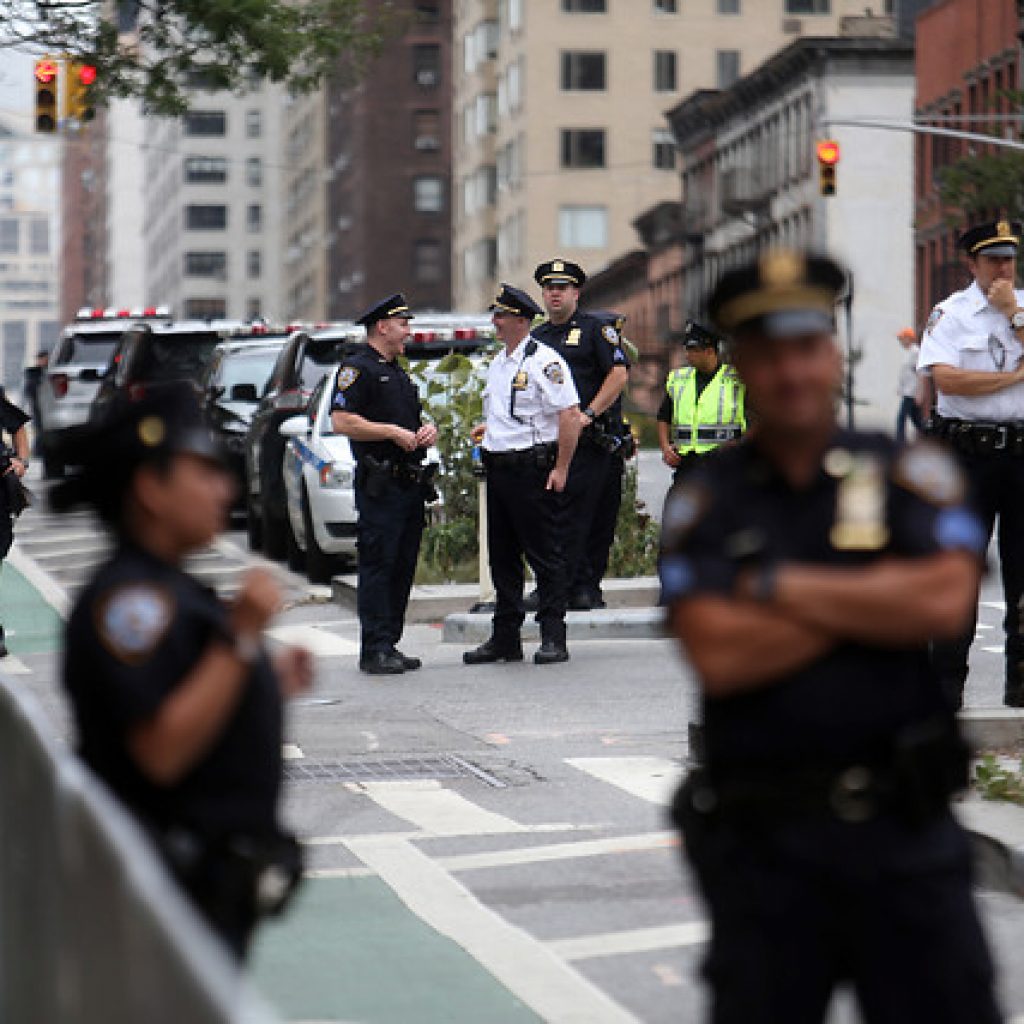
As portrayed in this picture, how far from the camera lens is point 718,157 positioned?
296 ft

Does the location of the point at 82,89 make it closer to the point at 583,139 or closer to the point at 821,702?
the point at 821,702

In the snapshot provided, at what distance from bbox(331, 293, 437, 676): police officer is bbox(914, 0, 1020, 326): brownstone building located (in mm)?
44864

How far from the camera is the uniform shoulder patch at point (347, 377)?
1452 cm

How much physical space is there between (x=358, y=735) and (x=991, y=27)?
52.8m

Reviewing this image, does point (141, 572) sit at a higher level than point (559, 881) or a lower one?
higher

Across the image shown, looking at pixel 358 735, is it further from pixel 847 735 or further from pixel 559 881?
pixel 847 735

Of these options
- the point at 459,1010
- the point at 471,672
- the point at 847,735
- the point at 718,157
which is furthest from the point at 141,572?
the point at 718,157

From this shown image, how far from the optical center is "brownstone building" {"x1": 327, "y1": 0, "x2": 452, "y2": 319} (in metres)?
130

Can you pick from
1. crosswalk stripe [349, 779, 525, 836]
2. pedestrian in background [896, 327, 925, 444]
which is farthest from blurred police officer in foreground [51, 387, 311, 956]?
pedestrian in background [896, 327, 925, 444]

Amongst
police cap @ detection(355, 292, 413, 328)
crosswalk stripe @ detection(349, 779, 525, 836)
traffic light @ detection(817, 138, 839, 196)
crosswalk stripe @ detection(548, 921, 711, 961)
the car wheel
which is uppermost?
traffic light @ detection(817, 138, 839, 196)

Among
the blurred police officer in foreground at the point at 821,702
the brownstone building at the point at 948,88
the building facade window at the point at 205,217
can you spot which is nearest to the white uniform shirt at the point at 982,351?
the blurred police officer in foreground at the point at 821,702

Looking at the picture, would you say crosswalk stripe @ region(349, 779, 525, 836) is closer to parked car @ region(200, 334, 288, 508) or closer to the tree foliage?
the tree foliage

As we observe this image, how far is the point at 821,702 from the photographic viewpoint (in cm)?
426

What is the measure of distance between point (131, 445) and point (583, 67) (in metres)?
100
